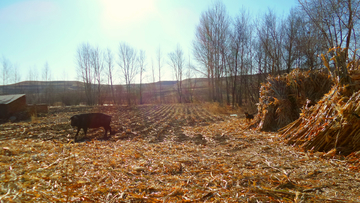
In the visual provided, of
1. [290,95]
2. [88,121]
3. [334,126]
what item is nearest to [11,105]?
[88,121]

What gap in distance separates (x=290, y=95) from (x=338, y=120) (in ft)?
9.82

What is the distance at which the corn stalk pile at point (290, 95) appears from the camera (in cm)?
610

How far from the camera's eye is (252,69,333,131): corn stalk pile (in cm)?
610

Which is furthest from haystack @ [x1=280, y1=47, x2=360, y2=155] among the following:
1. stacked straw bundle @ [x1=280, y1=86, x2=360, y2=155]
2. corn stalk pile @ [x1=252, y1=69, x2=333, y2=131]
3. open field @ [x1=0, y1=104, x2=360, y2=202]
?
corn stalk pile @ [x1=252, y1=69, x2=333, y2=131]

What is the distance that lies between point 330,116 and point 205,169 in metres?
2.87

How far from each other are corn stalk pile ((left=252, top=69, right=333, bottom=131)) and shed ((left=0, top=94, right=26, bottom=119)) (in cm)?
1632

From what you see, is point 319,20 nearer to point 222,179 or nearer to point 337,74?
point 337,74

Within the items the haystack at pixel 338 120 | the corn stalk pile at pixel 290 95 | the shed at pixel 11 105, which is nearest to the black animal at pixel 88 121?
the corn stalk pile at pixel 290 95

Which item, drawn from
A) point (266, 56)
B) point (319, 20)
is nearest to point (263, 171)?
point (319, 20)

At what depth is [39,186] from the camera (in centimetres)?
219

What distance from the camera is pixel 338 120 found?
368 centimetres

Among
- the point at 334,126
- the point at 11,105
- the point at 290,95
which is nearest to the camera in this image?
the point at 334,126

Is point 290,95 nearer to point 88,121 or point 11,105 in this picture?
point 88,121

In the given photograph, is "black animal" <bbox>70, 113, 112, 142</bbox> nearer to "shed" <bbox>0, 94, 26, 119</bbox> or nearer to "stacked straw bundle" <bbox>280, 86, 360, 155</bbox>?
"stacked straw bundle" <bbox>280, 86, 360, 155</bbox>
